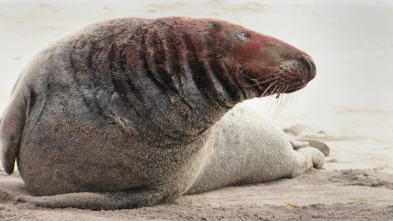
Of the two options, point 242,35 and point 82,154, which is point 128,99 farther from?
point 242,35


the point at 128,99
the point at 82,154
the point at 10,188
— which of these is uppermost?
the point at 128,99

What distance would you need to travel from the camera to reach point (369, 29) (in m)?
12.7

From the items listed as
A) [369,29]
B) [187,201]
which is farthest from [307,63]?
[369,29]

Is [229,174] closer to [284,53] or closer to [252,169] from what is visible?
[252,169]

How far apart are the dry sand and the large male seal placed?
20cm

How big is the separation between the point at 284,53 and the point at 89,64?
1.02 m

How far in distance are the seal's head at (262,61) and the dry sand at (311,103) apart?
67 cm

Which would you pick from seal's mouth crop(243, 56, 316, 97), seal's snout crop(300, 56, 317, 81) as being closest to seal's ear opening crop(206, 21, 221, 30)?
seal's mouth crop(243, 56, 316, 97)

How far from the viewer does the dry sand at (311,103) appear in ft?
11.5

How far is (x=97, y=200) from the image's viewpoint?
11.4 feet


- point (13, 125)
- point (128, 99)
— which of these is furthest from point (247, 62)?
point (13, 125)

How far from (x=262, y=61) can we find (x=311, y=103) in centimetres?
551

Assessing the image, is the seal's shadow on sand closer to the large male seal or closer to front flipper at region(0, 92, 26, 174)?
the large male seal

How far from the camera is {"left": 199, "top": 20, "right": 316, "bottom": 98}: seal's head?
3.26 meters
